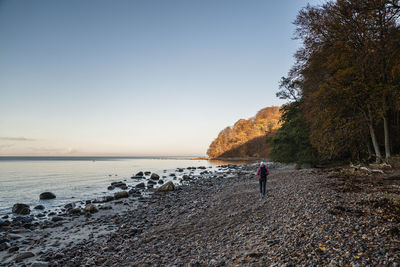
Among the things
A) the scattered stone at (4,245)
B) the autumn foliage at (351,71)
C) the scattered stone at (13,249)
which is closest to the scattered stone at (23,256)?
the scattered stone at (13,249)

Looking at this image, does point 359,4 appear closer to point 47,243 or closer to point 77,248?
point 77,248

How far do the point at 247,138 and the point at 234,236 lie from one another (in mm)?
121121

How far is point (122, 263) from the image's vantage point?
6488mm

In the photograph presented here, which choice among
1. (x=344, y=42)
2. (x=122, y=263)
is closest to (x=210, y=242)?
(x=122, y=263)

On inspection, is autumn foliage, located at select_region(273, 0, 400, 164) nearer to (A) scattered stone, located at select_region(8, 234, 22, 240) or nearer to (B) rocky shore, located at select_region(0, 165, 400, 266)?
(B) rocky shore, located at select_region(0, 165, 400, 266)

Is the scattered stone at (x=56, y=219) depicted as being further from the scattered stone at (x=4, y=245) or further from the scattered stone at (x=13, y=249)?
the scattered stone at (x=13, y=249)

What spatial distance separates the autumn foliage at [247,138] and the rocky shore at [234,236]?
350 ft

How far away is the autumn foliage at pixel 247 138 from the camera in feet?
392

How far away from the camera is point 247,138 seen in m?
125

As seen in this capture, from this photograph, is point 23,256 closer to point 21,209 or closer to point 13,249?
point 13,249

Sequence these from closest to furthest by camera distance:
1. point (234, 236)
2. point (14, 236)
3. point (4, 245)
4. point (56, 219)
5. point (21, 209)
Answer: point (234, 236) < point (4, 245) < point (14, 236) < point (56, 219) < point (21, 209)

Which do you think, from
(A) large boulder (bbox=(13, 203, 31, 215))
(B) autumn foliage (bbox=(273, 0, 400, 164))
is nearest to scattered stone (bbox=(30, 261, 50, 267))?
(A) large boulder (bbox=(13, 203, 31, 215))

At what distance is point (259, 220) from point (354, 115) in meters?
16.8

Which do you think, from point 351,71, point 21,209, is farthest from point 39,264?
point 351,71
